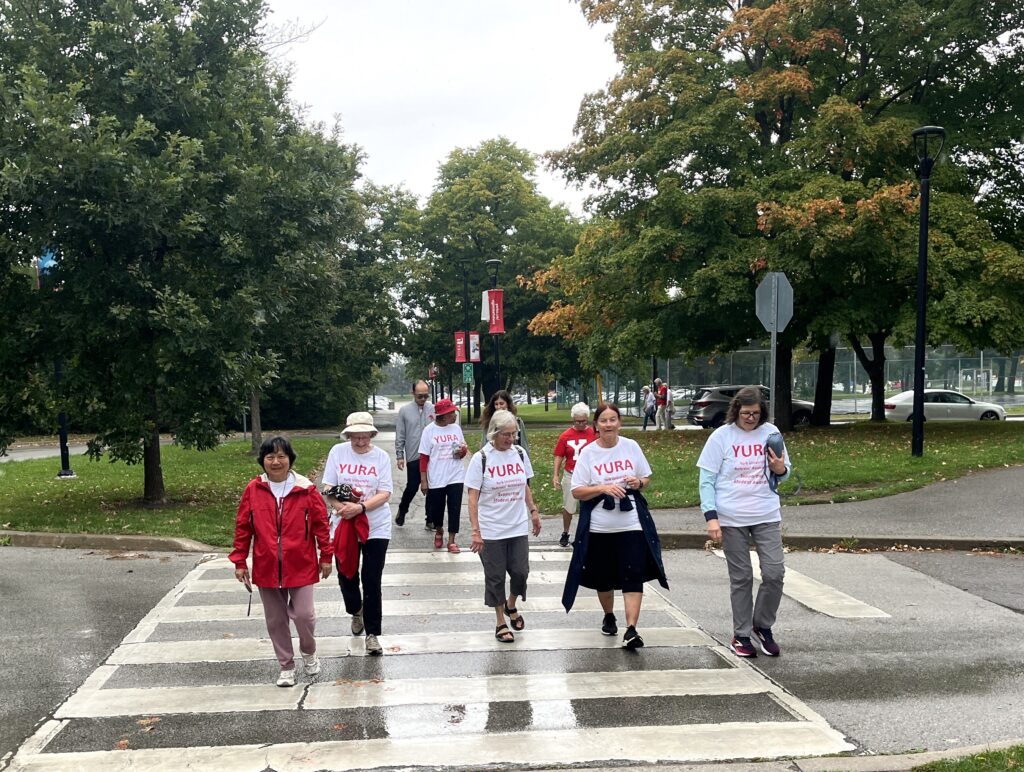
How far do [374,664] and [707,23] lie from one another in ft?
78.7

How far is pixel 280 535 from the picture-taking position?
5.83 metres

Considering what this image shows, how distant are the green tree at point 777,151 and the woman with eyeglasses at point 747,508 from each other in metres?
15.0

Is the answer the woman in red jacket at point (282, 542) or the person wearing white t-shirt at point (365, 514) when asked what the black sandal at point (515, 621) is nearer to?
the person wearing white t-shirt at point (365, 514)

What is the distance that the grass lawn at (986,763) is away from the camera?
4301mm

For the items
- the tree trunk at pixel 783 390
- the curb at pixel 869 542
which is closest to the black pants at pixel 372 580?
the curb at pixel 869 542

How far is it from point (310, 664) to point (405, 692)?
0.74 metres

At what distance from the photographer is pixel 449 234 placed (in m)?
47.1

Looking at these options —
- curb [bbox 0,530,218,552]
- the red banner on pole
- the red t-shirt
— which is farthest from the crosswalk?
the red banner on pole

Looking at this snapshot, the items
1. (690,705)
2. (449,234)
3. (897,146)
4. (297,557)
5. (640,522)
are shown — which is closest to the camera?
(690,705)

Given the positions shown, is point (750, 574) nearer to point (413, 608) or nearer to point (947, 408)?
point (413, 608)

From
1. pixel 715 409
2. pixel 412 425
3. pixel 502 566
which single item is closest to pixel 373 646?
pixel 502 566

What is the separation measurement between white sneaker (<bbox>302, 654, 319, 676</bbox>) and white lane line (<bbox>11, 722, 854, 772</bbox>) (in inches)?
45.3

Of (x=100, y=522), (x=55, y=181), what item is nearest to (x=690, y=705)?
(x=100, y=522)

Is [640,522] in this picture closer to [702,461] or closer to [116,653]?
[702,461]
